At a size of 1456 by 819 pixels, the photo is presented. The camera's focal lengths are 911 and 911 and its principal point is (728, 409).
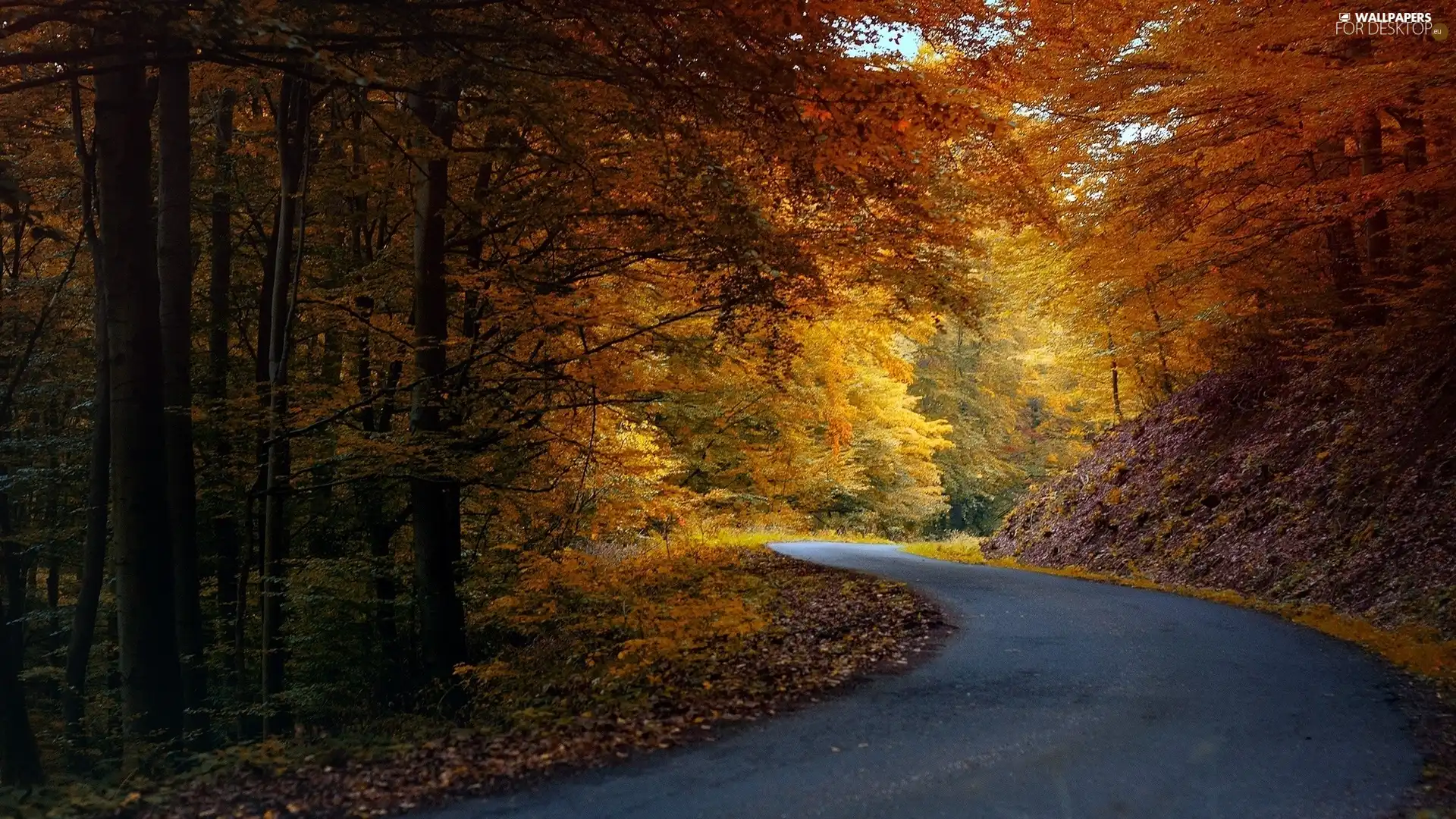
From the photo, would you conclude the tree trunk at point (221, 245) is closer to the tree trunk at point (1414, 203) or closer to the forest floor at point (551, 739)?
the forest floor at point (551, 739)

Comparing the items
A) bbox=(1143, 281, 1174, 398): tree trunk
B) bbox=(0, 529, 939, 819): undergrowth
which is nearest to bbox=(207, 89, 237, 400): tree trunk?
bbox=(0, 529, 939, 819): undergrowth

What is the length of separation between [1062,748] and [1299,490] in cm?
952

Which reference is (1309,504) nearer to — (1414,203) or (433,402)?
(1414,203)

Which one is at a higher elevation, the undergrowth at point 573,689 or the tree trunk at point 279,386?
the tree trunk at point 279,386

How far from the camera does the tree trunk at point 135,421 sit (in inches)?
290

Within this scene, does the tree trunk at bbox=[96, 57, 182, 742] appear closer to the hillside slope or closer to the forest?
the forest

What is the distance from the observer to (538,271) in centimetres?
913

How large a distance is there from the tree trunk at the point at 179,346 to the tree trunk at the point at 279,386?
709 millimetres

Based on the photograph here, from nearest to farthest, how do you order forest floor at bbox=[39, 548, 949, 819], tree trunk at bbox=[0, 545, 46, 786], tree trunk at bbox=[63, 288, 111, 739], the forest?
1. forest floor at bbox=[39, 548, 949, 819]
2. the forest
3. tree trunk at bbox=[0, 545, 46, 786]
4. tree trunk at bbox=[63, 288, 111, 739]

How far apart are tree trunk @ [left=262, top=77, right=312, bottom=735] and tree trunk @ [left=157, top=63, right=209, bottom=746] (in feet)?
2.33

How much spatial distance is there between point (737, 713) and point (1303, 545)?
8995mm

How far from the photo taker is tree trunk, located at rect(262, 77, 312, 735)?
9586mm

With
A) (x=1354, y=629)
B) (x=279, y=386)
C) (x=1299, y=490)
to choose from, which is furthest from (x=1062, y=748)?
(x=1299, y=490)

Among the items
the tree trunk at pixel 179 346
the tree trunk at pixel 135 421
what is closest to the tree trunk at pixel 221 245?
the tree trunk at pixel 179 346
